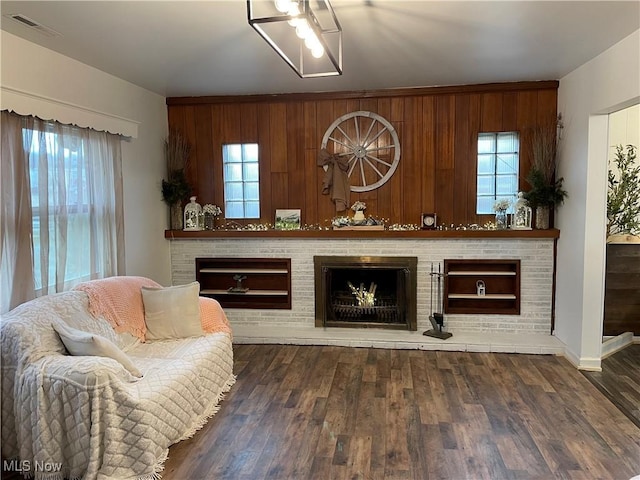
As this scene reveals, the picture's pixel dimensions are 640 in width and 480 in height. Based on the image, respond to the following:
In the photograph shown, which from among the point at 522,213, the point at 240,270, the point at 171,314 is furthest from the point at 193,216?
the point at 522,213

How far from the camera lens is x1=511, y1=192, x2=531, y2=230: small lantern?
4.57 meters

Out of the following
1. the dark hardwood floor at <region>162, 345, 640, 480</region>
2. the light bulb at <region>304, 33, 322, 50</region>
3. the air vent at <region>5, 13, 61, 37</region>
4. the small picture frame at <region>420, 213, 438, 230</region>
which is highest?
the air vent at <region>5, 13, 61, 37</region>

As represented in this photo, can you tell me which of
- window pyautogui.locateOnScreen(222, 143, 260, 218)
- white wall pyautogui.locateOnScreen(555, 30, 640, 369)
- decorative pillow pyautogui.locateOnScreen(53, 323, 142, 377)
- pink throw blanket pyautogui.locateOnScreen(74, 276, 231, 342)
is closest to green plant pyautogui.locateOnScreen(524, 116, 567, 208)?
white wall pyautogui.locateOnScreen(555, 30, 640, 369)

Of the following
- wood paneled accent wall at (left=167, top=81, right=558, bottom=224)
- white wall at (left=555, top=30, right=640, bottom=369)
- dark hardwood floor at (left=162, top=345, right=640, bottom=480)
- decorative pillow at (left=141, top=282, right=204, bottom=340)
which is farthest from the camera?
wood paneled accent wall at (left=167, top=81, right=558, bottom=224)

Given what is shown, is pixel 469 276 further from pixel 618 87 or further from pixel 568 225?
pixel 618 87

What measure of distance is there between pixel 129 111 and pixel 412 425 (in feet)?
11.7

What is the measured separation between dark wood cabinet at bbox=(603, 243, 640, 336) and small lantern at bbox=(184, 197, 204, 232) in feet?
13.5

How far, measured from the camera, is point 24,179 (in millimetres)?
3061

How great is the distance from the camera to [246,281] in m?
5.21

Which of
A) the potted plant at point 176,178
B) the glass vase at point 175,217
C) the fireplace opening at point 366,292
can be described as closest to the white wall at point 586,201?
the fireplace opening at point 366,292

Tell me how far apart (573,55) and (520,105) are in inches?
38.9

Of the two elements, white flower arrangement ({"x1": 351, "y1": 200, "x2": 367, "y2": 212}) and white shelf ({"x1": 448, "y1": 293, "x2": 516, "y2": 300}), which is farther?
white flower arrangement ({"x1": 351, "y1": 200, "x2": 367, "y2": 212})

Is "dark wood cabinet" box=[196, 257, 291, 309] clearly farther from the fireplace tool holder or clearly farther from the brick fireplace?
the fireplace tool holder

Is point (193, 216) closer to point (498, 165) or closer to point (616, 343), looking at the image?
point (498, 165)
